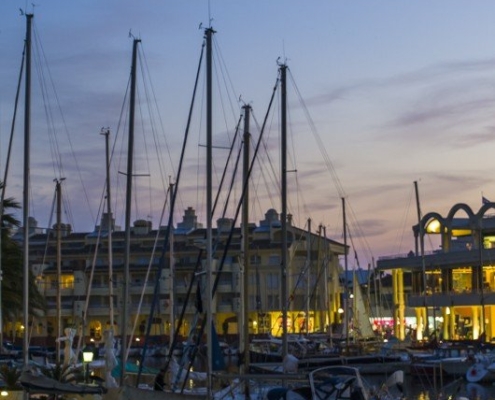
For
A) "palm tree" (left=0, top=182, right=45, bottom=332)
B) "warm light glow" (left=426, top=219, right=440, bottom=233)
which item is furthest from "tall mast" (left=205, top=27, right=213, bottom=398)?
"warm light glow" (left=426, top=219, right=440, bottom=233)

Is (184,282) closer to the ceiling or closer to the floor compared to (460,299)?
closer to the ceiling

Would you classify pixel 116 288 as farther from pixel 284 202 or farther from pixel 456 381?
pixel 284 202

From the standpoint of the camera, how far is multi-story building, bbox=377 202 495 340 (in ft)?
264

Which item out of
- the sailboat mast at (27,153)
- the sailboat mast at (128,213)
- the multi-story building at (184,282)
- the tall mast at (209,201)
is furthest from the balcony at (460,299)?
the sailboat mast at (27,153)

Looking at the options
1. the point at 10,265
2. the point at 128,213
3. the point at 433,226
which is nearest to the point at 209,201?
the point at 128,213

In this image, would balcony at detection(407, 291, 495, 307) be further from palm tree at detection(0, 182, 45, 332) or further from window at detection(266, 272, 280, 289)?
palm tree at detection(0, 182, 45, 332)

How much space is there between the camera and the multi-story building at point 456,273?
80.4 metres

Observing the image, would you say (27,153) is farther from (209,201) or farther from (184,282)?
(184,282)

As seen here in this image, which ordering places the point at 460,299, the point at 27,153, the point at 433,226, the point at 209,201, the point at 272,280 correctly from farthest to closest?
the point at 272,280 → the point at 433,226 → the point at 460,299 → the point at 27,153 → the point at 209,201

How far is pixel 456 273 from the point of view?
276 feet

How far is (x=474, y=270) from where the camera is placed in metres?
82.0

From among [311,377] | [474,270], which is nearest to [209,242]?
[311,377]

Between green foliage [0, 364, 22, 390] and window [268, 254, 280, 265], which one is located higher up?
window [268, 254, 280, 265]

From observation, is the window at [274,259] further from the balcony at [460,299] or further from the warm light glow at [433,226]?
the balcony at [460,299]
